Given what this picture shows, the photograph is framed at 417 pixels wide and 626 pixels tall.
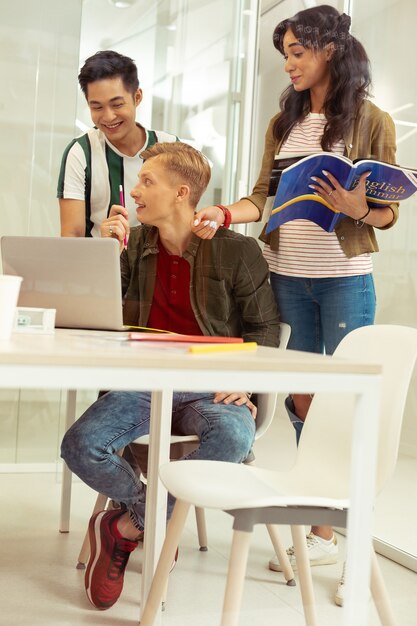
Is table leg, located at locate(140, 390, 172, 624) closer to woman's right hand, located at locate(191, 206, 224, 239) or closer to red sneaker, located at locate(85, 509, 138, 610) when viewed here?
Answer: red sneaker, located at locate(85, 509, 138, 610)

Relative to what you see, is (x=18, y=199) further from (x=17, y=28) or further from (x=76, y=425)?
(x=76, y=425)

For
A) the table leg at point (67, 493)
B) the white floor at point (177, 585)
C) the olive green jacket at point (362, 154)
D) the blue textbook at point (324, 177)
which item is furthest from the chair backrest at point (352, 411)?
the table leg at point (67, 493)

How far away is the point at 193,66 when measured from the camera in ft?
11.5

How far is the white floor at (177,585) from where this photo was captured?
191 centimetres

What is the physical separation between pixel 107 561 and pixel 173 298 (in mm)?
668

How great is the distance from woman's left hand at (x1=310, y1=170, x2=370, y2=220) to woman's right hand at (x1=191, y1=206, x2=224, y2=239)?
25 cm

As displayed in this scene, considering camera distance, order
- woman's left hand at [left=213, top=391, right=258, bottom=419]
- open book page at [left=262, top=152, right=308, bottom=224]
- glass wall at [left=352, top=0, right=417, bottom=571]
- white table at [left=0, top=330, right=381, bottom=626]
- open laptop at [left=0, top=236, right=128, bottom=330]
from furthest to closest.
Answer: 1. glass wall at [left=352, top=0, right=417, bottom=571]
2. open book page at [left=262, top=152, right=308, bottom=224]
3. woman's left hand at [left=213, top=391, right=258, bottom=419]
4. open laptop at [left=0, top=236, right=128, bottom=330]
5. white table at [left=0, top=330, right=381, bottom=626]

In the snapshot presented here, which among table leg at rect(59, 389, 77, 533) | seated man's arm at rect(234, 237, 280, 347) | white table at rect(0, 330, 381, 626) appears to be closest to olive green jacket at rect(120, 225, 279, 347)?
seated man's arm at rect(234, 237, 280, 347)

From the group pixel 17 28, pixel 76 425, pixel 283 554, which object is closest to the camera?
pixel 76 425

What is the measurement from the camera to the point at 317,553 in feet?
7.35

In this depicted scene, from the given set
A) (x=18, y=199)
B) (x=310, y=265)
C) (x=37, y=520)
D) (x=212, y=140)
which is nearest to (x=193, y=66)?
(x=212, y=140)

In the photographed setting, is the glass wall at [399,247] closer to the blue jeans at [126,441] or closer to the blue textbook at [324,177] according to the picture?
the blue textbook at [324,177]

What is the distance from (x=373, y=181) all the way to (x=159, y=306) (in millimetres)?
626

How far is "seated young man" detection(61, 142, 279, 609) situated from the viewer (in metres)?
1.86
